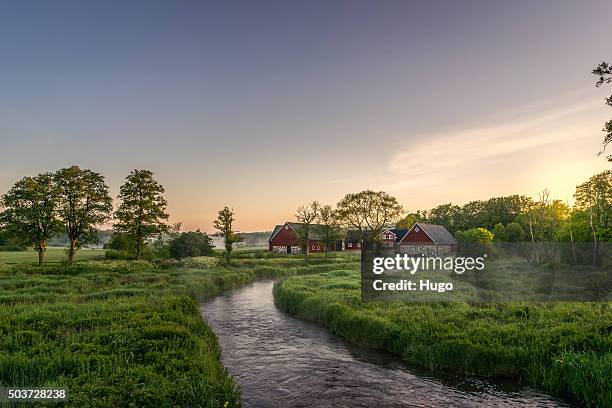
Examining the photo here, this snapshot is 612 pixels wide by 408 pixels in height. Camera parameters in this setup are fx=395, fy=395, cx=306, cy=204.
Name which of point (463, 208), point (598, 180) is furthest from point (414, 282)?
point (463, 208)

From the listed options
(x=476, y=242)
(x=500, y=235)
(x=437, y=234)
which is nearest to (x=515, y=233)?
(x=500, y=235)

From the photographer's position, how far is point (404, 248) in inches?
3361

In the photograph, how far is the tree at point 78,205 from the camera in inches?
2154

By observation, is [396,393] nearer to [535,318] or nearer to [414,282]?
[535,318]

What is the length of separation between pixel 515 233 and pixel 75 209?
7823 cm

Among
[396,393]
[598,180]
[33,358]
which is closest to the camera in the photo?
[33,358]

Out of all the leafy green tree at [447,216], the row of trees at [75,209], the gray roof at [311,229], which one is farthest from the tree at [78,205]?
the leafy green tree at [447,216]

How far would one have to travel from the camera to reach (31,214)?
165 ft

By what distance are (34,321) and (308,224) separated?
67750 mm

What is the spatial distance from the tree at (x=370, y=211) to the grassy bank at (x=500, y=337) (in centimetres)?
6417

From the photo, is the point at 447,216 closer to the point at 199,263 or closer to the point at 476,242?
the point at 476,242

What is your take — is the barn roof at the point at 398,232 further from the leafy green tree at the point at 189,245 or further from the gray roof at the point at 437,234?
the leafy green tree at the point at 189,245

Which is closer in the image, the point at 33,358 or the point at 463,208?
the point at 33,358

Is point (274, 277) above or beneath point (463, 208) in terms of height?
beneath
